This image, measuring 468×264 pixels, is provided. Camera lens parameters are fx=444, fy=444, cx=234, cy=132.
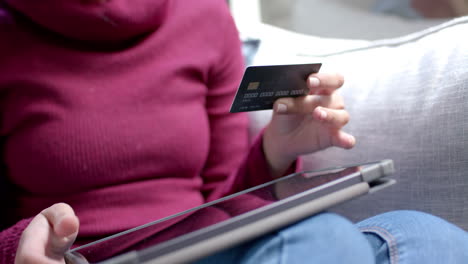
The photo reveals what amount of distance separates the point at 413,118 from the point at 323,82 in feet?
0.42

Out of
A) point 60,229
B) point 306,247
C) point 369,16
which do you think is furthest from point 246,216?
point 369,16

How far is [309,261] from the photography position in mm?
316

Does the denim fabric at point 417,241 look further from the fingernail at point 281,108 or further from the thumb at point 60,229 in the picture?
the thumb at point 60,229

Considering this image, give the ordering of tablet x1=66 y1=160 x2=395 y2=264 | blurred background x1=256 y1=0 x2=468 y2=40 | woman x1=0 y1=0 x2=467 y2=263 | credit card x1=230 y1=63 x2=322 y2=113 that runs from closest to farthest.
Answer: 1. tablet x1=66 y1=160 x2=395 y2=264
2. credit card x1=230 y1=63 x2=322 y2=113
3. woman x1=0 y1=0 x2=467 y2=263
4. blurred background x1=256 y1=0 x2=468 y2=40

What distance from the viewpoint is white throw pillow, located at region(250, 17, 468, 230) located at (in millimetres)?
500

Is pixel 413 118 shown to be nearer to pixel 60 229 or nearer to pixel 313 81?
pixel 313 81

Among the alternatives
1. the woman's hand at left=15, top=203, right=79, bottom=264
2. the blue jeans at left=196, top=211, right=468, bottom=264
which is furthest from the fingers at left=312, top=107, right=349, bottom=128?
the woman's hand at left=15, top=203, right=79, bottom=264

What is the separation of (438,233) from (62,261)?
32cm

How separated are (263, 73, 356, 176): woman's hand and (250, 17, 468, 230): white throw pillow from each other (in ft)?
0.20

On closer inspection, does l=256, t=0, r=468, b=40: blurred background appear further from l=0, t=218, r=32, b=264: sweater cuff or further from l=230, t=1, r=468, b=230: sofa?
l=0, t=218, r=32, b=264: sweater cuff

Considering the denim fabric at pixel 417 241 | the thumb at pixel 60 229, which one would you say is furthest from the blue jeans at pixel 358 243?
the thumb at pixel 60 229

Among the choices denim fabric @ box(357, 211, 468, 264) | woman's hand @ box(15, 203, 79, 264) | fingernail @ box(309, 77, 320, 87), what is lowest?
woman's hand @ box(15, 203, 79, 264)

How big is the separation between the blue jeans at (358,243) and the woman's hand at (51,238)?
117 mm

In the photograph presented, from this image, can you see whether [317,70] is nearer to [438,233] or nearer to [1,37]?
[438,233]
